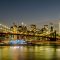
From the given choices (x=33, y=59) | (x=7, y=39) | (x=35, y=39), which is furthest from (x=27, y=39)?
(x=33, y=59)

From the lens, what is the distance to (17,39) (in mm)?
81000

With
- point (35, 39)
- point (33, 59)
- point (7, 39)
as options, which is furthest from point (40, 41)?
point (33, 59)

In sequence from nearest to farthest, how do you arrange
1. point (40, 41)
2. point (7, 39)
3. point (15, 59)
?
1. point (15, 59)
2. point (7, 39)
3. point (40, 41)

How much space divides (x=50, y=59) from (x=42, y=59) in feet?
2.53

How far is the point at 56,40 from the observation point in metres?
81.3

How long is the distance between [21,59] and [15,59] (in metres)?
0.62

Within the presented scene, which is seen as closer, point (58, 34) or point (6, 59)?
point (6, 59)

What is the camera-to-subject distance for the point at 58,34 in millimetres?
90688

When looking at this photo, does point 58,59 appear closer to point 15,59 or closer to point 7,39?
point 15,59

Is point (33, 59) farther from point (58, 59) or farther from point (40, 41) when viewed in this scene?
point (40, 41)

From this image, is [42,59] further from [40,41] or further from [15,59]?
[40,41]

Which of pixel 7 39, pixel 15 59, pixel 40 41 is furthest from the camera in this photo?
pixel 40 41

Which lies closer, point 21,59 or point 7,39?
point 21,59

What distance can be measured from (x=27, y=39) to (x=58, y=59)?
194 ft
